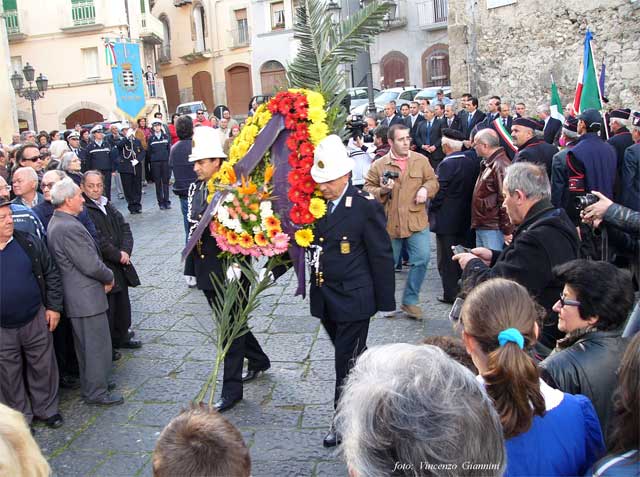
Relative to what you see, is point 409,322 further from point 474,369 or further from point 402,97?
point 402,97

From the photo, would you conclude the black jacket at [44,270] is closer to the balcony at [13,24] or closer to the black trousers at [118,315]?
the black trousers at [118,315]

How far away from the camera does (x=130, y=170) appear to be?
14461 mm

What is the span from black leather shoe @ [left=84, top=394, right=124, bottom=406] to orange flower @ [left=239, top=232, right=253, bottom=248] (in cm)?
181

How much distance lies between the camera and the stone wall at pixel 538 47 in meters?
14.5

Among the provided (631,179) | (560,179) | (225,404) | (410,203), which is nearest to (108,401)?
(225,404)

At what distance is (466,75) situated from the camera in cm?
1812

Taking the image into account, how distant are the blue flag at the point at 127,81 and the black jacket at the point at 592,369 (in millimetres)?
20044

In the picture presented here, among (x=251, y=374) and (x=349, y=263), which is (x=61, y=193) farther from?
(x=349, y=263)

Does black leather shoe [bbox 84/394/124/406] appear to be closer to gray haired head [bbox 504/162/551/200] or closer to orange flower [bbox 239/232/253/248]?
orange flower [bbox 239/232/253/248]

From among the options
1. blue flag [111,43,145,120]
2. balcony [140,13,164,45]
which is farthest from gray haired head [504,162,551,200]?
balcony [140,13,164,45]

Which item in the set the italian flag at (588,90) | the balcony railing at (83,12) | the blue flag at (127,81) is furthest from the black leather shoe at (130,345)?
the balcony railing at (83,12)

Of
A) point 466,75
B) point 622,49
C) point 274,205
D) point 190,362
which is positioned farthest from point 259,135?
point 466,75

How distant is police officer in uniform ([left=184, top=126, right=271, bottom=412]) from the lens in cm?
497

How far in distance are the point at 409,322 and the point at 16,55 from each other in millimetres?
33919
